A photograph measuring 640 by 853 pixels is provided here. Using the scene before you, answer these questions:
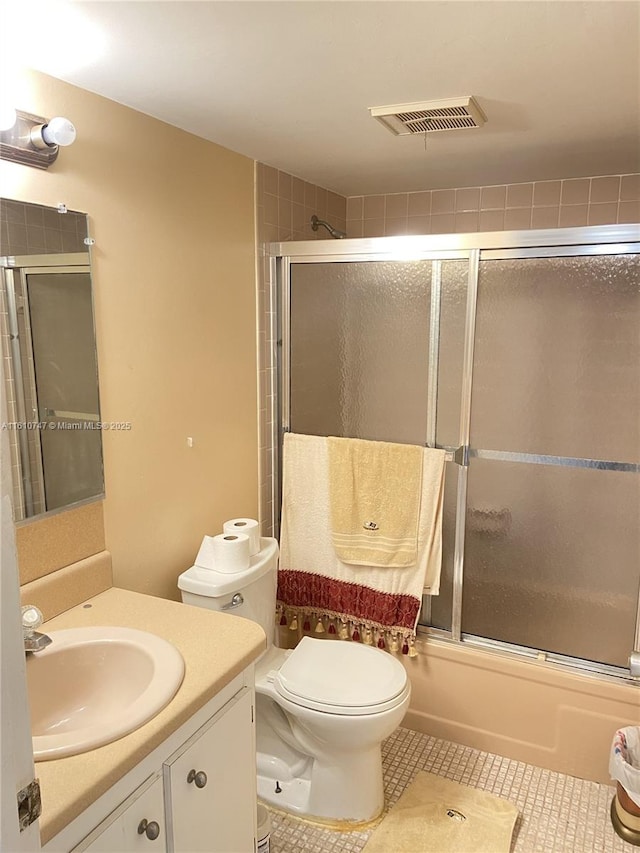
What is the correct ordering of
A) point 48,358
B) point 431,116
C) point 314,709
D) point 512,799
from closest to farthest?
point 48,358, point 431,116, point 314,709, point 512,799

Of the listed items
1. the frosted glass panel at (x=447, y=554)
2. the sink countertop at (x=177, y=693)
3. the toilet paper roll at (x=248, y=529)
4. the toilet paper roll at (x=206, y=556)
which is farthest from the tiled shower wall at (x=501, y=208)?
the sink countertop at (x=177, y=693)

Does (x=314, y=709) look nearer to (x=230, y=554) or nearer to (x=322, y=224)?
(x=230, y=554)

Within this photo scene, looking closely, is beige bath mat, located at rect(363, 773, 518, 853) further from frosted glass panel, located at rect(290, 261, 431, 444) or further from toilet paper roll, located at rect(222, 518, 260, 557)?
frosted glass panel, located at rect(290, 261, 431, 444)

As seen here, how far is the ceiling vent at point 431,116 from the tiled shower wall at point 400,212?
70cm

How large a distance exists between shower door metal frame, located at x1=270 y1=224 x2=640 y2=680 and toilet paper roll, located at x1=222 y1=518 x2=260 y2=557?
0.46 m

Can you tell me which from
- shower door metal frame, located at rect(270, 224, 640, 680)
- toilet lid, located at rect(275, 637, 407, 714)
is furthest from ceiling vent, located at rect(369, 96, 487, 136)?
toilet lid, located at rect(275, 637, 407, 714)

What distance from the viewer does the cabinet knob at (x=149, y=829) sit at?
123 centimetres

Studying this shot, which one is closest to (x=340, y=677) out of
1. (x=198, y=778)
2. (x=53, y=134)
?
(x=198, y=778)

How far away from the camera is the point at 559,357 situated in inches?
84.7

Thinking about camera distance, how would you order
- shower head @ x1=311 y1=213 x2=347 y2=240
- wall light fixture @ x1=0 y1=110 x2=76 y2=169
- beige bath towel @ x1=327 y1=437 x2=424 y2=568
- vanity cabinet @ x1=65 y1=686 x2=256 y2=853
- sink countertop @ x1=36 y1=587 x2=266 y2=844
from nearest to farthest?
sink countertop @ x1=36 y1=587 x2=266 y2=844
vanity cabinet @ x1=65 y1=686 x2=256 y2=853
wall light fixture @ x1=0 y1=110 x2=76 y2=169
beige bath towel @ x1=327 y1=437 x2=424 y2=568
shower head @ x1=311 y1=213 x2=347 y2=240

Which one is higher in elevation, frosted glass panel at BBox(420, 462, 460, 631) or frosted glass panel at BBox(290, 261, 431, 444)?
frosted glass panel at BBox(290, 261, 431, 444)

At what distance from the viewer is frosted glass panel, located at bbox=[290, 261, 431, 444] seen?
7.75 ft

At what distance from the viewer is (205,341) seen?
2.20 metres

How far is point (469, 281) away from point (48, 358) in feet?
4.56
